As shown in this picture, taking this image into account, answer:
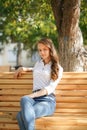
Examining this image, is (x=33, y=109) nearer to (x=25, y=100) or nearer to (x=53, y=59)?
(x=25, y=100)

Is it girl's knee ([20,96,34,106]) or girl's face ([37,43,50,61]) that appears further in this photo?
girl's face ([37,43,50,61])

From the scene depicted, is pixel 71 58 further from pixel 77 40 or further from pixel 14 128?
pixel 14 128

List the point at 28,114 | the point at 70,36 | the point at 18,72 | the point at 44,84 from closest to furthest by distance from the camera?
the point at 28,114 < the point at 44,84 < the point at 18,72 < the point at 70,36

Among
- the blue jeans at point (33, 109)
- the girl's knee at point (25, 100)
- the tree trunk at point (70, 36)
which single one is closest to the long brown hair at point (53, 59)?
the blue jeans at point (33, 109)

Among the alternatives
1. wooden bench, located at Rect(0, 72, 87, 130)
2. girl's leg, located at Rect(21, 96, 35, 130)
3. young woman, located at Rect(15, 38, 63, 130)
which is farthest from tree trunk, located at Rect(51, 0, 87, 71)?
girl's leg, located at Rect(21, 96, 35, 130)

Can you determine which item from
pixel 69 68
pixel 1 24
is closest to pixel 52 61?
pixel 69 68

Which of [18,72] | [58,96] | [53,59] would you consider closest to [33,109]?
[53,59]

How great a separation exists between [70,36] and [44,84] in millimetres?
3170

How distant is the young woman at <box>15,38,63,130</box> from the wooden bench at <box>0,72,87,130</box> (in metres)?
0.20

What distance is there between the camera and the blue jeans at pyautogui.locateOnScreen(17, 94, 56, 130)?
5.35 m

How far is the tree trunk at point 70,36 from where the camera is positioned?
8.69m

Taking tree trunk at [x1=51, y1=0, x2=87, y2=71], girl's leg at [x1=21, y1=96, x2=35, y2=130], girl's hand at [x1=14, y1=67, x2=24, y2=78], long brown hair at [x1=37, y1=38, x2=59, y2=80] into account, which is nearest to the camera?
girl's leg at [x1=21, y1=96, x2=35, y2=130]

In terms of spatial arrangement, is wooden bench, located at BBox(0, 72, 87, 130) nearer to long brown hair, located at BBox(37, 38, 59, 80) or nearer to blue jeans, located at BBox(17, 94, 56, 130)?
blue jeans, located at BBox(17, 94, 56, 130)

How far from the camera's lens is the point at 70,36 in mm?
8867
